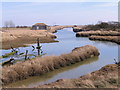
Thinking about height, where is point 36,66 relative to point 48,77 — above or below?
above

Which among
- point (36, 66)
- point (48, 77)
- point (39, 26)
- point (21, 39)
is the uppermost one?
point (39, 26)

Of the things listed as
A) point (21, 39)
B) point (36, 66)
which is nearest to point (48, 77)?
point (36, 66)

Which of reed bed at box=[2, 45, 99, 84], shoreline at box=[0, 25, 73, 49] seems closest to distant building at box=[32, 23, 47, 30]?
shoreline at box=[0, 25, 73, 49]

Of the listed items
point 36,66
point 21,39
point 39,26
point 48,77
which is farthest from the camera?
point 39,26

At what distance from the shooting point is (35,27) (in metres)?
102

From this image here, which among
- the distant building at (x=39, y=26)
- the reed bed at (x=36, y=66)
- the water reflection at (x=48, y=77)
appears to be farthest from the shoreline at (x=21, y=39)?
the distant building at (x=39, y=26)

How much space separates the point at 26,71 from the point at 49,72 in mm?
2093

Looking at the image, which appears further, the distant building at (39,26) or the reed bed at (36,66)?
the distant building at (39,26)

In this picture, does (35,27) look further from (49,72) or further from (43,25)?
(49,72)

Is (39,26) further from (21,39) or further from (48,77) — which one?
(48,77)

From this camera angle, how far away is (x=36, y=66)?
1423cm

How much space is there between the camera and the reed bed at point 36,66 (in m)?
12.6

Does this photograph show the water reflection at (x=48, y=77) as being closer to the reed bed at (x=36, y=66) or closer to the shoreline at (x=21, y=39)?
the reed bed at (x=36, y=66)

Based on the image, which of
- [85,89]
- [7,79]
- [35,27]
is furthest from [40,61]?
[35,27]
